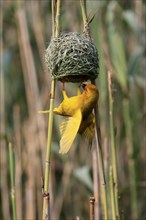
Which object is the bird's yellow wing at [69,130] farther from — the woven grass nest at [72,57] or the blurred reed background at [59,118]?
the blurred reed background at [59,118]

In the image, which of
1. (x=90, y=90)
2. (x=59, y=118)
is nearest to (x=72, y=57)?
(x=90, y=90)

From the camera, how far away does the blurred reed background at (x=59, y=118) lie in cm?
222

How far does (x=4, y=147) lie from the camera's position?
2.61m

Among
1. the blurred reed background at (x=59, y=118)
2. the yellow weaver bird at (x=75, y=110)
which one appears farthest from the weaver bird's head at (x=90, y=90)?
the blurred reed background at (x=59, y=118)

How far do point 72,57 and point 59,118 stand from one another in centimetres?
129

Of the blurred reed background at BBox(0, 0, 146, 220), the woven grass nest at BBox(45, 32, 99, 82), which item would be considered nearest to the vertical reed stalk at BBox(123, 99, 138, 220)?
the blurred reed background at BBox(0, 0, 146, 220)

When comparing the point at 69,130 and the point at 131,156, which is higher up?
the point at 69,130

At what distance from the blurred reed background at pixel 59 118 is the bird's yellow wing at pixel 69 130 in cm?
104

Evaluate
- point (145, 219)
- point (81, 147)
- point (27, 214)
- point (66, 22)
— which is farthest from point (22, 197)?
point (66, 22)

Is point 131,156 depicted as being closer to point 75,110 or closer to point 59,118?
point 59,118

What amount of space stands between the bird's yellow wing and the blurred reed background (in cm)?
104

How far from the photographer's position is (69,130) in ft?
3.45

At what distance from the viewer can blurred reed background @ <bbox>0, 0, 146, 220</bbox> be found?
2221mm

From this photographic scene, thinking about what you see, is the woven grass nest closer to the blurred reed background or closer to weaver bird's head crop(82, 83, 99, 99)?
weaver bird's head crop(82, 83, 99, 99)
